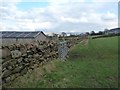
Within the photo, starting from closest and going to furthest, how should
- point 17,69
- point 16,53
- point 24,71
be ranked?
point 16,53 → point 17,69 → point 24,71

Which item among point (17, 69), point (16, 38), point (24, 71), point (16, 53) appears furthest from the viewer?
point (16, 38)

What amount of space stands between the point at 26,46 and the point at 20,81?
4.68 ft

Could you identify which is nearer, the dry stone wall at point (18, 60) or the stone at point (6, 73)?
the stone at point (6, 73)

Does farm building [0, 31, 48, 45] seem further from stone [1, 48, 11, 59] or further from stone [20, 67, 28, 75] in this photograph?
stone [1, 48, 11, 59]

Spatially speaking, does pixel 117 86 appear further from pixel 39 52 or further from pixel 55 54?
pixel 55 54

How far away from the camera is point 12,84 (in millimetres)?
6434

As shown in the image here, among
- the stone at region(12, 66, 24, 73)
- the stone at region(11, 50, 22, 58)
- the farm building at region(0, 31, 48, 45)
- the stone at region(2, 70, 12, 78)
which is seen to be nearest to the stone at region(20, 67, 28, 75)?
the stone at region(12, 66, 24, 73)

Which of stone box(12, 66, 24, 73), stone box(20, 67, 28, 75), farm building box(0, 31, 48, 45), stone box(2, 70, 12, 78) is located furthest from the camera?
farm building box(0, 31, 48, 45)

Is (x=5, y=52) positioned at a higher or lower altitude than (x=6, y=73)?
higher

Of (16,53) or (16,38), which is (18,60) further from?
(16,38)

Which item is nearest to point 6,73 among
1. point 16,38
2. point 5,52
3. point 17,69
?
point 5,52

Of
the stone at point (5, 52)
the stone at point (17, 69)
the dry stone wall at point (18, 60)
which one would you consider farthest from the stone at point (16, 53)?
the stone at point (17, 69)

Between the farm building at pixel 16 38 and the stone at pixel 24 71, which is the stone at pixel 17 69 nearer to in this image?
the stone at pixel 24 71

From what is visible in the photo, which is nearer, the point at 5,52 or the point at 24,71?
the point at 5,52
